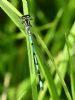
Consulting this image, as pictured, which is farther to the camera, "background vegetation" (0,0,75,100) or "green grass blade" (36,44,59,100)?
"background vegetation" (0,0,75,100)

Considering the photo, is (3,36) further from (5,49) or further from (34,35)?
(34,35)

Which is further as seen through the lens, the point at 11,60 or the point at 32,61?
the point at 11,60

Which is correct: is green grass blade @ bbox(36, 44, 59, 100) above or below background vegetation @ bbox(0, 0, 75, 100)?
below

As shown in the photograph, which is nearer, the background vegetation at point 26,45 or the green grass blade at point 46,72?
the green grass blade at point 46,72

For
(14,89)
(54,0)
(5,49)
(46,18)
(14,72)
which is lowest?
(14,89)

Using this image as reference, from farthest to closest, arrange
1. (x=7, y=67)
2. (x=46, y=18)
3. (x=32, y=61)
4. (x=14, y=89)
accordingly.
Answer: (x=46, y=18) → (x=7, y=67) → (x=14, y=89) → (x=32, y=61)

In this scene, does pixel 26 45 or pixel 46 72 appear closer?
pixel 46 72

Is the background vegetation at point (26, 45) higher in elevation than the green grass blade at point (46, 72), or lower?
higher

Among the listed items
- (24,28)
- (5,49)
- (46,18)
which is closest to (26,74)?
(5,49)

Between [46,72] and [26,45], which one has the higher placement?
[26,45]

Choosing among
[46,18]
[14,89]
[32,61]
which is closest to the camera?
[32,61]

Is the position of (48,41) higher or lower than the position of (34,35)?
higher
